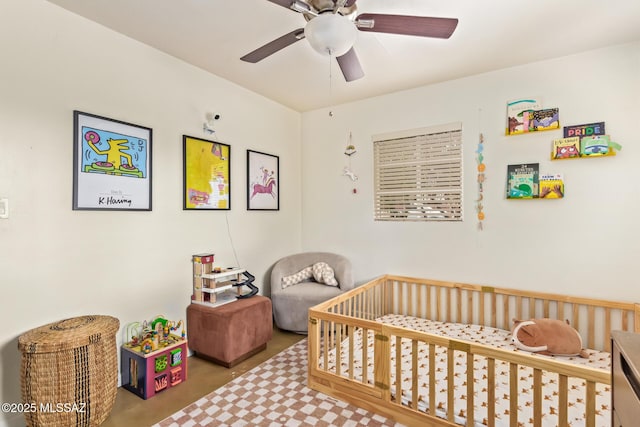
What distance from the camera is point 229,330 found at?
240 cm

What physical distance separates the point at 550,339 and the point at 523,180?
1276mm

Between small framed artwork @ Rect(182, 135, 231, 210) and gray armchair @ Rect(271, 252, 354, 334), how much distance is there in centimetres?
97

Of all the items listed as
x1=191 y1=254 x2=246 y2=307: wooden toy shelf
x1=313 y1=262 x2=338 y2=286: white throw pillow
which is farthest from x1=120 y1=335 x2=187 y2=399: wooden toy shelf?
x1=313 y1=262 x2=338 y2=286: white throw pillow

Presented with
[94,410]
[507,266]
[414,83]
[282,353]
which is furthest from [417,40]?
[94,410]

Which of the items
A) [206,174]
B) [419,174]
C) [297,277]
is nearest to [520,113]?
[419,174]

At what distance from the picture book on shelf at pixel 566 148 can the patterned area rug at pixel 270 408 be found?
94.6 inches

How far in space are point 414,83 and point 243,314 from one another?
271 cm

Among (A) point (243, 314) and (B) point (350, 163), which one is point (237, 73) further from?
(A) point (243, 314)

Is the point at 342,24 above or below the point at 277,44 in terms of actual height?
below

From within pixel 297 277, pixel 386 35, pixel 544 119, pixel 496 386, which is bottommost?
pixel 496 386

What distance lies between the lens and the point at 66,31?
6.40 ft

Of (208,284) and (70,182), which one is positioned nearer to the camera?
(70,182)

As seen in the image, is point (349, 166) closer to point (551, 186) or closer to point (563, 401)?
point (551, 186)

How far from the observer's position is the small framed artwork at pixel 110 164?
201cm
